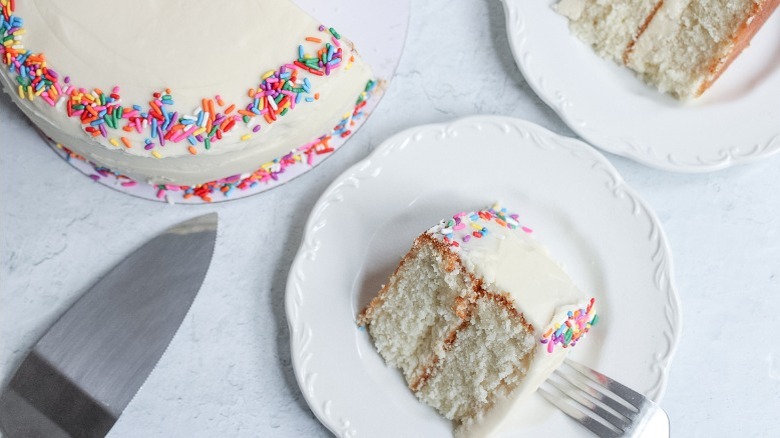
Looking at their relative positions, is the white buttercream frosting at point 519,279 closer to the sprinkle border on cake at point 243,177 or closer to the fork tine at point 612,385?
the fork tine at point 612,385

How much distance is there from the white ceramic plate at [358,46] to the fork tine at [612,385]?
0.89 m

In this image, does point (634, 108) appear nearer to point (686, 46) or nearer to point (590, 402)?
point (686, 46)

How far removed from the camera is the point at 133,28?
2203 mm

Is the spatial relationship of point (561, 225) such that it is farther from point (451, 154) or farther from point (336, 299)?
point (336, 299)

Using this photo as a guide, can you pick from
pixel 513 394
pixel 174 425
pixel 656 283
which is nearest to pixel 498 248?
pixel 513 394

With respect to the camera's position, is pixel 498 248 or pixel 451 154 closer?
pixel 498 248

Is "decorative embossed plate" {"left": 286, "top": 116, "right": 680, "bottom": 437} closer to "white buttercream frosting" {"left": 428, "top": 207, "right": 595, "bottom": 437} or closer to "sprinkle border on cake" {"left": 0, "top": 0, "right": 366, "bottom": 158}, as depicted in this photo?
"white buttercream frosting" {"left": 428, "top": 207, "right": 595, "bottom": 437}

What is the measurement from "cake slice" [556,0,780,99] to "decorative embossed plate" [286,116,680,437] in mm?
348

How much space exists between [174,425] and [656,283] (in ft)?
4.53

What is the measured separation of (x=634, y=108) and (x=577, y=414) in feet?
2.88

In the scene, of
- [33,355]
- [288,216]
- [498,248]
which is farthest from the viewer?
[288,216]

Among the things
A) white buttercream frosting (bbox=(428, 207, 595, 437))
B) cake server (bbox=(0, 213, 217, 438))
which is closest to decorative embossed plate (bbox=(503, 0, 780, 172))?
white buttercream frosting (bbox=(428, 207, 595, 437))

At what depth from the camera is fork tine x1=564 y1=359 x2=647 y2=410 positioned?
2246mm

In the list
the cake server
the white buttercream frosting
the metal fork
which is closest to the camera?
the white buttercream frosting
